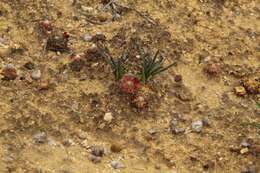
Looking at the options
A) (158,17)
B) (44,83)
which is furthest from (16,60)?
(158,17)

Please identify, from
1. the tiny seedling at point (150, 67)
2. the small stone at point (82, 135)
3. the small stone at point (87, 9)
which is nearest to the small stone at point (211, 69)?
the tiny seedling at point (150, 67)

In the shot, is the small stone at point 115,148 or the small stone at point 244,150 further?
the small stone at point 244,150

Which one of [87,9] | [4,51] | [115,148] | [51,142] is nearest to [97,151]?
[115,148]

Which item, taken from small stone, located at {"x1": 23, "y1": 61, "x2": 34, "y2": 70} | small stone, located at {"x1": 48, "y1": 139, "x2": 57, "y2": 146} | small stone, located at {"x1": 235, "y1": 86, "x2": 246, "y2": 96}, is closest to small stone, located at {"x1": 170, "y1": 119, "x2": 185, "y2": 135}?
small stone, located at {"x1": 235, "y1": 86, "x2": 246, "y2": 96}

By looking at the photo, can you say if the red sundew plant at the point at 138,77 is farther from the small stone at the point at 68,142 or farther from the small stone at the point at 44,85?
the small stone at the point at 68,142

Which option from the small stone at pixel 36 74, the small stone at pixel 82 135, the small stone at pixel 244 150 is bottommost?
the small stone at pixel 82 135

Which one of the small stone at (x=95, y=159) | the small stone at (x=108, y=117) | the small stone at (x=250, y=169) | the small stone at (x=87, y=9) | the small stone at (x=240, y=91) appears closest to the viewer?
the small stone at (x=95, y=159)

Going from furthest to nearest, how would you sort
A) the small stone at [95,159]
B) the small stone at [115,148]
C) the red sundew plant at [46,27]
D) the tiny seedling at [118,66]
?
1. the red sundew plant at [46,27]
2. the tiny seedling at [118,66]
3. the small stone at [115,148]
4. the small stone at [95,159]
